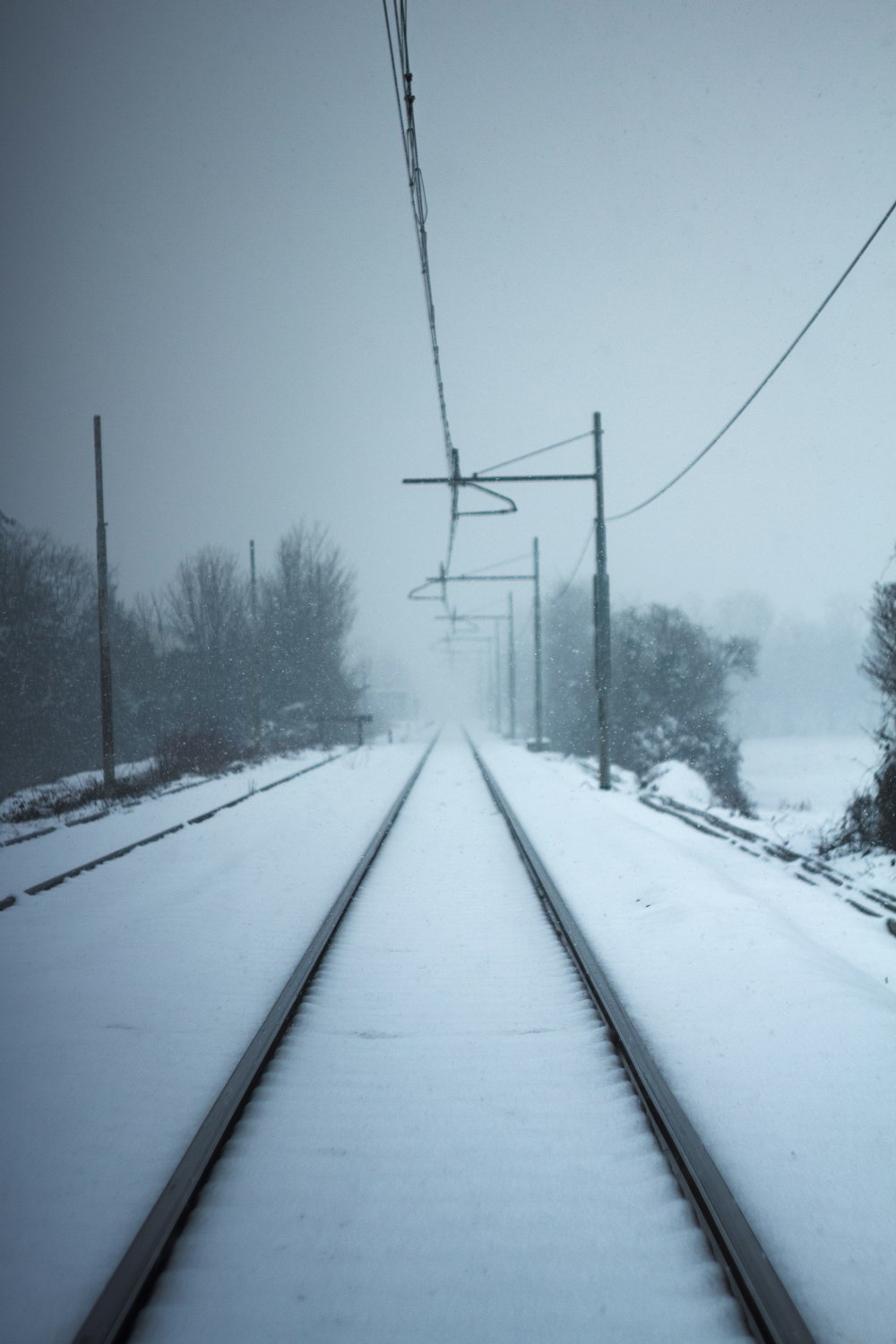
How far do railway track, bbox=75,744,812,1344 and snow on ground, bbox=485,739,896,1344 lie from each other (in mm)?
266

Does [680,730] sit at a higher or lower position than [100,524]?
lower

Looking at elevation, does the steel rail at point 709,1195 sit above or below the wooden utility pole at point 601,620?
below

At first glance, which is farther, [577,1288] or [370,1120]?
[370,1120]

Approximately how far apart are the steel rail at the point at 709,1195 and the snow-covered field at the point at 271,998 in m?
0.19

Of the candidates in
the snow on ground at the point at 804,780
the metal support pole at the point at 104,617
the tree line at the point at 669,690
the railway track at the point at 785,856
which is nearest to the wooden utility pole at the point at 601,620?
the railway track at the point at 785,856

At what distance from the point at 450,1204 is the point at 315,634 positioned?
3502cm

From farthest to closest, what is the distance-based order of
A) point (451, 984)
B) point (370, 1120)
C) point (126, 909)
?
1. point (126, 909)
2. point (451, 984)
3. point (370, 1120)

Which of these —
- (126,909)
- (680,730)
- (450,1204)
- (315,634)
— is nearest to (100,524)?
(126,909)

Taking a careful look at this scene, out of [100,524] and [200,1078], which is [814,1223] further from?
[100,524]

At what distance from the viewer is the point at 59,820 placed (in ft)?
39.8

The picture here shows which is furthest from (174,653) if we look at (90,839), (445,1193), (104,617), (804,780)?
(445,1193)

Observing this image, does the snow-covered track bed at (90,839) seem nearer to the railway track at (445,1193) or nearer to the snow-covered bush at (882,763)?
the railway track at (445,1193)

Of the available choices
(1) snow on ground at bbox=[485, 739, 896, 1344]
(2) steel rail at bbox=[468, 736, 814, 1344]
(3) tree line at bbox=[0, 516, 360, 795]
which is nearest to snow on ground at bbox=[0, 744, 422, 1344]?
(2) steel rail at bbox=[468, 736, 814, 1344]

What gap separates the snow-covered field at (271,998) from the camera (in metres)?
2.38
